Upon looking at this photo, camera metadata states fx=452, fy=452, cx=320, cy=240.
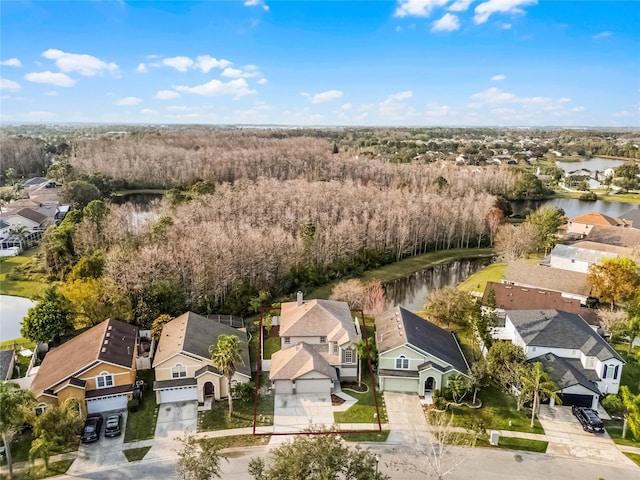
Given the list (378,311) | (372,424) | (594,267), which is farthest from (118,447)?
(594,267)

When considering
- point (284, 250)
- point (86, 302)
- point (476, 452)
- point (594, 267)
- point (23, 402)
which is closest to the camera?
point (23, 402)

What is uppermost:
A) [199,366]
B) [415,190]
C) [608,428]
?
[415,190]

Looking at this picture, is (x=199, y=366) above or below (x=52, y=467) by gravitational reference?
above

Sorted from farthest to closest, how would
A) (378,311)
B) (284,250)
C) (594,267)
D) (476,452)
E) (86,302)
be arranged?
1. (284,250)
2. (594,267)
3. (378,311)
4. (86,302)
5. (476,452)

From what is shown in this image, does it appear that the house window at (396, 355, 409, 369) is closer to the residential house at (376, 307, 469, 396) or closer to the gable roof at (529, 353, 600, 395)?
the residential house at (376, 307, 469, 396)

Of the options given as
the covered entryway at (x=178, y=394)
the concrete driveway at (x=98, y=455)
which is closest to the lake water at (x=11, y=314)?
the covered entryway at (x=178, y=394)

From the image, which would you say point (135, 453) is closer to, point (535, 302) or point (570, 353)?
point (570, 353)

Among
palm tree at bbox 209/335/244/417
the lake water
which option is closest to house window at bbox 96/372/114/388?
palm tree at bbox 209/335/244/417

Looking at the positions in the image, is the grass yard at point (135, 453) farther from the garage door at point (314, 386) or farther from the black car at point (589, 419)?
the black car at point (589, 419)

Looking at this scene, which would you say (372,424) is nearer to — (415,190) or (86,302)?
(86,302)
